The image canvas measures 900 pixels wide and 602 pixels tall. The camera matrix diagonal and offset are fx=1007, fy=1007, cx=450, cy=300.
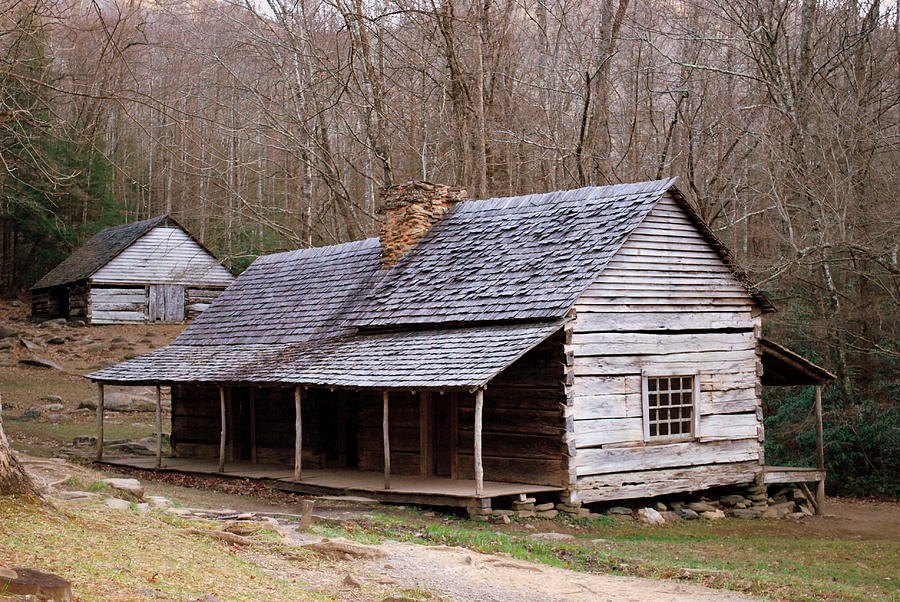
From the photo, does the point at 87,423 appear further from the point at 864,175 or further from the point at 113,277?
the point at 864,175

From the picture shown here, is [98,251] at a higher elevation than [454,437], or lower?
higher

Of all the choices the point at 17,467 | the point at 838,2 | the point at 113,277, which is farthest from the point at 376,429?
the point at 113,277

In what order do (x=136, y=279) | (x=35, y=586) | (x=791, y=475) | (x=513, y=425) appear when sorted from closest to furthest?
(x=35, y=586) < (x=513, y=425) < (x=791, y=475) < (x=136, y=279)

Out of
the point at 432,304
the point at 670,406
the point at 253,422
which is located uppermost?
the point at 432,304

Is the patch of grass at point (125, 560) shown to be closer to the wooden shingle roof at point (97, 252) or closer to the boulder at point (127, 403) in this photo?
the boulder at point (127, 403)

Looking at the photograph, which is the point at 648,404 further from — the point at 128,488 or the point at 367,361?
the point at 128,488

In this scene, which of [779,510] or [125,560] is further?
[779,510]

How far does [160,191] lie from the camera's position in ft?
183

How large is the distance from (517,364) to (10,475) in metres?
10.1

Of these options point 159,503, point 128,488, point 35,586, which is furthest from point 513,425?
point 35,586

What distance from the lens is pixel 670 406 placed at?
Answer: 17953 millimetres

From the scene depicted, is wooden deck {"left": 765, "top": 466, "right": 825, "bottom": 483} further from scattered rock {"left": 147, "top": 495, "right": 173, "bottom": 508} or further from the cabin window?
scattered rock {"left": 147, "top": 495, "right": 173, "bottom": 508}

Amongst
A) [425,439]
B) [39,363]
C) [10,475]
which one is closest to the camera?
[10,475]

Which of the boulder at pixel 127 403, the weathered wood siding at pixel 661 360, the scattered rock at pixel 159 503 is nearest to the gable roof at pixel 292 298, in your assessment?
the weathered wood siding at pixel 661 360
